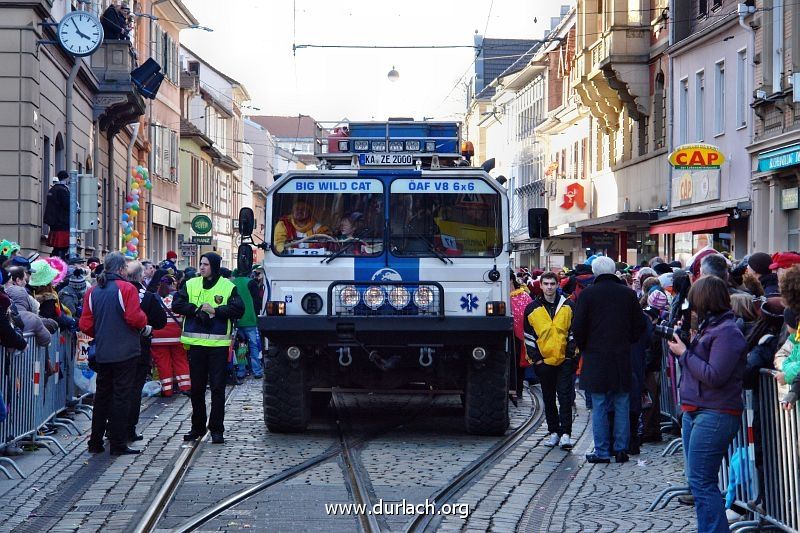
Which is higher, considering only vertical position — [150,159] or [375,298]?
[150,159]

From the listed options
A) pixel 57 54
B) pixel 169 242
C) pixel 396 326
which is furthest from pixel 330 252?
pixel 169 242

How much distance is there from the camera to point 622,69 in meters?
39.9

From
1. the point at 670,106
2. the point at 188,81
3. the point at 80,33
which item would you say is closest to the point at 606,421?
the point at 80,33

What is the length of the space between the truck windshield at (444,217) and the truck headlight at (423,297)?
0.48 m

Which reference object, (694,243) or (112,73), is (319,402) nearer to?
(112,73)

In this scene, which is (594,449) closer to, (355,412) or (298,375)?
(298,375)

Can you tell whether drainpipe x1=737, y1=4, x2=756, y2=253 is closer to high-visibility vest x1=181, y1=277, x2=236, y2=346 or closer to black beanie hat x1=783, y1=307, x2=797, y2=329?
high-visibility vest x1=181, y1=277, x2=236, y2=346

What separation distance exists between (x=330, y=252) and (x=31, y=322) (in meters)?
3.09

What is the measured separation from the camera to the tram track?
9.38m

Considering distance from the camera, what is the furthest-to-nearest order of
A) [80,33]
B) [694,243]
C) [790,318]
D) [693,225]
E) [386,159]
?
[694,243]
[693,225]
[80,33]
[386,159]
[790,318]

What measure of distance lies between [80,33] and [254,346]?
256 inches

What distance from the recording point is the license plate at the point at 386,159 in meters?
15.2

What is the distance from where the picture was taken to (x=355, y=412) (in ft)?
56.1

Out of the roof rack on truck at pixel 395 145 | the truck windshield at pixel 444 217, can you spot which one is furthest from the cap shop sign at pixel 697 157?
the truck windshield at pixel 444 217
